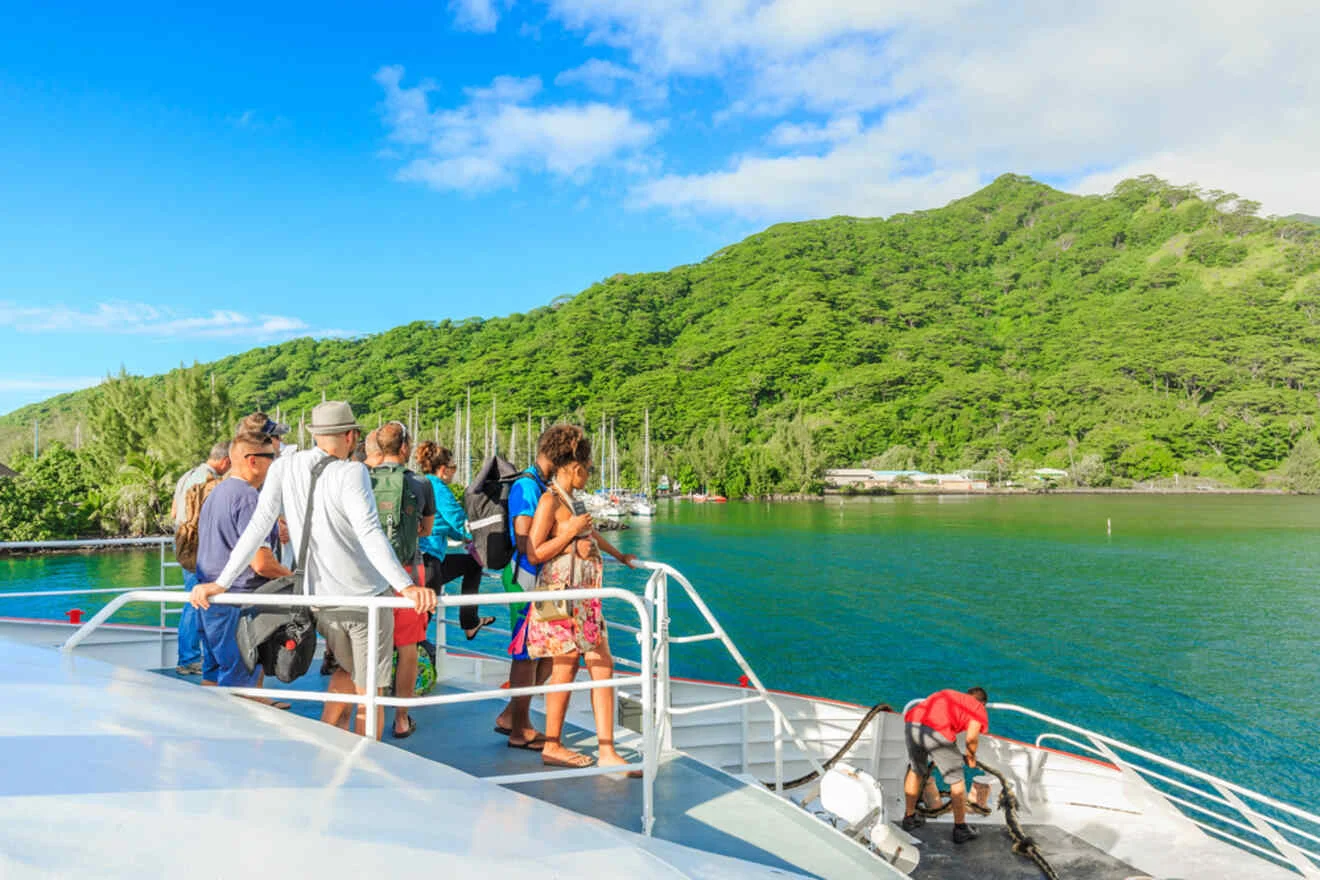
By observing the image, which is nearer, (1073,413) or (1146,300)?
(1073,413)

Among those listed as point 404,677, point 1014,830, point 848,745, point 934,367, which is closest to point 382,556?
point 404,677

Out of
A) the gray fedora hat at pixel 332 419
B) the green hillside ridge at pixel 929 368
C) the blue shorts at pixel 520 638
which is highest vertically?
the green hillside ridge at pixel 929 368

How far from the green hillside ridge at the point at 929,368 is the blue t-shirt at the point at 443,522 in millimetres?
107063

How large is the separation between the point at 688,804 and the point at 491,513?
1.80 m

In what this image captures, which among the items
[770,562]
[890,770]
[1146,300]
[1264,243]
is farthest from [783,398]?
[890,770]

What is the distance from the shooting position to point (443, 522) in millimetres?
5547

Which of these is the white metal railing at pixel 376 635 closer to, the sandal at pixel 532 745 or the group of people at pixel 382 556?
the group of people at pixel 382 556

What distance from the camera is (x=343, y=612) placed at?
140 inches

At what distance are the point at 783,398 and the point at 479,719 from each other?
162 m

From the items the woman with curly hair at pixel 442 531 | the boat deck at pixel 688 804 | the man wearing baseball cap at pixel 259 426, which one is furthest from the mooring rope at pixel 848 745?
the man wearing baseball cap at pixel 259 426

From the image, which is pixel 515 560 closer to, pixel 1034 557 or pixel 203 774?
pixel 203 774

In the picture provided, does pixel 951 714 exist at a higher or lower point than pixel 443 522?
lower

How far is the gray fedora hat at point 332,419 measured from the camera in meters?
3.67

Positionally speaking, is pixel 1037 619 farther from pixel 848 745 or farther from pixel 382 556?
pixel 382 556
